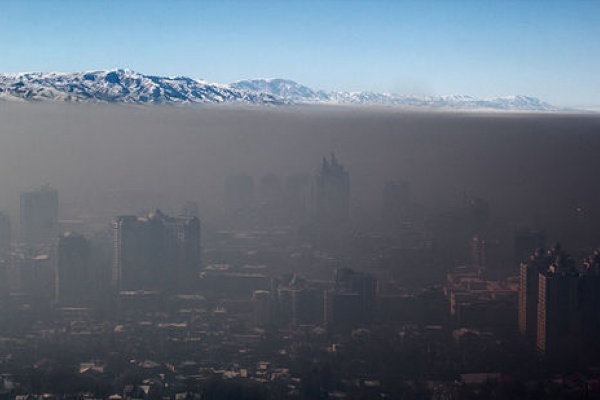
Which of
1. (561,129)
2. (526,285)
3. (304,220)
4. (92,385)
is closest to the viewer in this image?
(92,385)

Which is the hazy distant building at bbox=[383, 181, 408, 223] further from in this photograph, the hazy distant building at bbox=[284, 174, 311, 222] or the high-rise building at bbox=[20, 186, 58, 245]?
the high-rise building at bbox=[20, 186, 58, 245]

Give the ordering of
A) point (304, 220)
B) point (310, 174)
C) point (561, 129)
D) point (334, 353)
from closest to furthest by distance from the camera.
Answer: point (334, 353), point (304, 220), point (310, 174), point (561, 129)

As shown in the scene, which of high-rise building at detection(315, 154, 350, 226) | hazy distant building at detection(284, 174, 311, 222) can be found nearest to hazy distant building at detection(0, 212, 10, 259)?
hazy distant building at detection(284, 174, 311, 222)

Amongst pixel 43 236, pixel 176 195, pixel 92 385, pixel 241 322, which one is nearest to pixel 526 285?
pixel 241 322

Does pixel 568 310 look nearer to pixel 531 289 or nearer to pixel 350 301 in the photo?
pixel 531 289

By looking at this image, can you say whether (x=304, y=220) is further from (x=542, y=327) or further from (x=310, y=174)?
(x=542, y=327)

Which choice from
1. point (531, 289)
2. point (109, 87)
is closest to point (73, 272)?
point (531, 289)

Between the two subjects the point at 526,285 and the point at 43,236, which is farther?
the point at 43,236
